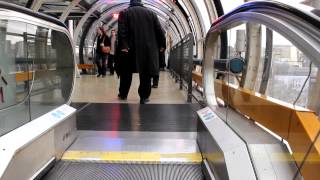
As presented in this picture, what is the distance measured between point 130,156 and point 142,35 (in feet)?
10.8

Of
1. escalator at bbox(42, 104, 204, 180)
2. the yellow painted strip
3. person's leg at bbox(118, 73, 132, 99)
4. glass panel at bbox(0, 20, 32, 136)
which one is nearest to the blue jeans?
person's leg at bbox(118, 73, 132, 99)

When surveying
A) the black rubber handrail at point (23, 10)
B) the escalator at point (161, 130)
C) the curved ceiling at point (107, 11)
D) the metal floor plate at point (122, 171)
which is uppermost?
the curved ceiling at point (107, 11)

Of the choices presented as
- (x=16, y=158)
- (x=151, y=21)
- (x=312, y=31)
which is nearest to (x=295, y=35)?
(x=312, y=31)

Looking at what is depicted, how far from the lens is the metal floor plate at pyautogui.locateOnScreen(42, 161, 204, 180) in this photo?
2857mm

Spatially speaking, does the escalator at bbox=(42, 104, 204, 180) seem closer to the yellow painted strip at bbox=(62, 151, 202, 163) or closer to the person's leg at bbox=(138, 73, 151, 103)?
the yellow painted strip at bbox=(62, 151, 202, 163)

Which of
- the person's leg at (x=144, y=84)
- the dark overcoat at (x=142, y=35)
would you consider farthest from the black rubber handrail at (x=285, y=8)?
the person's leg at (x=144, y=84)

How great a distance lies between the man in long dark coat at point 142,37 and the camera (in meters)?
6.24

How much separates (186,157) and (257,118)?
881mm

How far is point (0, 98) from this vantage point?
10.7ft

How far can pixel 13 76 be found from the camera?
3793 mm

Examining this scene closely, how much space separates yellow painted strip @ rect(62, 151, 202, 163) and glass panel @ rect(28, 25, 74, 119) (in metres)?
0.47

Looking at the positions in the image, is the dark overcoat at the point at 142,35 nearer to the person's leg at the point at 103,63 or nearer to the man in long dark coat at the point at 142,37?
the man in long dark coat at the point at 142,37

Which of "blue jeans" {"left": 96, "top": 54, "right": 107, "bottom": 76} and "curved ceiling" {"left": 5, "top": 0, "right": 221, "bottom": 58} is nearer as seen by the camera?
"curved ceiling" {"left": 5, "top": 0, "right": 221, "bottom": 58}

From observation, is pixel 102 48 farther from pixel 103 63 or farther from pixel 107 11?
pixel 107 11
